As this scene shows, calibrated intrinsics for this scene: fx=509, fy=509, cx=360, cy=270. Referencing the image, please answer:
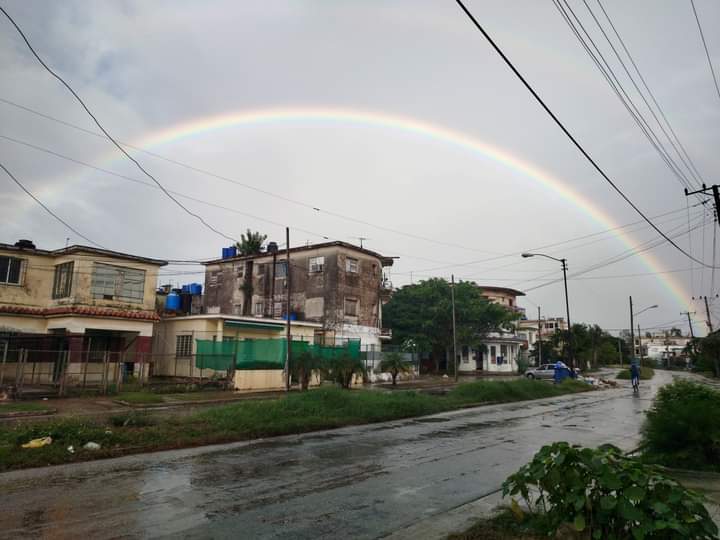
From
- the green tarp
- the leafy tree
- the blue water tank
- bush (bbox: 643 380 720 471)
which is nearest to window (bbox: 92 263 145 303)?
the green tarp

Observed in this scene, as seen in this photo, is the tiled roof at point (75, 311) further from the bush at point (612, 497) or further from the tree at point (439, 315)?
the tree at point (439, 315)

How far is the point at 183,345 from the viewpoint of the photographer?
1363 inches

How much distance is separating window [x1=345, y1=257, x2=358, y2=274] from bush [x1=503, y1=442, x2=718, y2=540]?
41.1 m

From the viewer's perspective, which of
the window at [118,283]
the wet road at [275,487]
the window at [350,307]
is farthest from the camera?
the window at [350,307]

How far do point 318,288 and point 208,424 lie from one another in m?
31.9

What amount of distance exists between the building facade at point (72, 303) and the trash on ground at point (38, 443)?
18520 millimetres

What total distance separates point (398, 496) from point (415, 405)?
40.6 ft

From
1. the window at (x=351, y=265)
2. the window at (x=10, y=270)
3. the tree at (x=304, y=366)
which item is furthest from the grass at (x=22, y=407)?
the window at (x=351, y=265)

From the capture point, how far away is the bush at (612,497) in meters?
3.94

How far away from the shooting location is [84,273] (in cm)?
2934

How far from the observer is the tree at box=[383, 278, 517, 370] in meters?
53.6

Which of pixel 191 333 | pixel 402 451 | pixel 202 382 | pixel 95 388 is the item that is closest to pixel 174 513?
pixel 402 451

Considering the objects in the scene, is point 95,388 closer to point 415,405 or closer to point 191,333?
point 191,333

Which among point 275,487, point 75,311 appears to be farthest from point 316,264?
point 275,487
